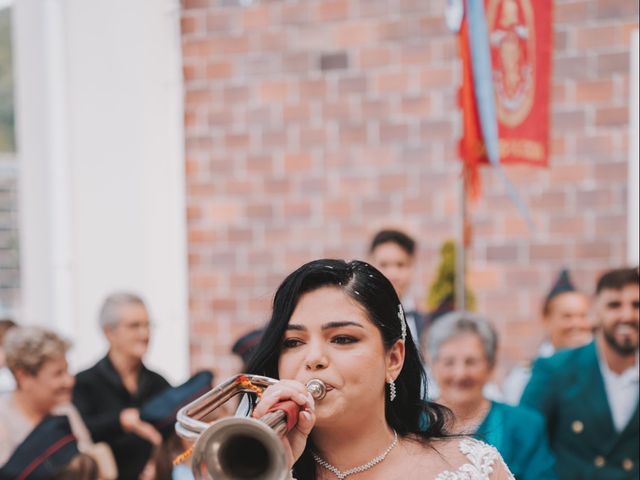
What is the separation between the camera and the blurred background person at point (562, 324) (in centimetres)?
538

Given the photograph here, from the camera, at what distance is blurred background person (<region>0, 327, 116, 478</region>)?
13.7ft

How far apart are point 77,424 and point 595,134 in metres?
3.61

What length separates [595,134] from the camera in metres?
6.06

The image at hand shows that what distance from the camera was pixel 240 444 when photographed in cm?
193

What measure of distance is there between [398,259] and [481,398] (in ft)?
5.32

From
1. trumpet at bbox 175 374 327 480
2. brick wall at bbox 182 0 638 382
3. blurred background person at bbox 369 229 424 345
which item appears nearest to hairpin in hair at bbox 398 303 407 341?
trumpet at bbox 175 374 327 480

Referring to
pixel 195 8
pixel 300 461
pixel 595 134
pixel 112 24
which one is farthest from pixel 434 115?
pixel 300 461

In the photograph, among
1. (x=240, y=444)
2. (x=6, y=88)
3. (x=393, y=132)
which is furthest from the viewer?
(x=6, y=88)

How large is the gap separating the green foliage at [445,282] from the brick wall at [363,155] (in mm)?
601

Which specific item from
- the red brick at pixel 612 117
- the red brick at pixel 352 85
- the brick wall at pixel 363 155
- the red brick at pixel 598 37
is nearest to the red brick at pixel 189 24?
the brick wall at pixel 363 155

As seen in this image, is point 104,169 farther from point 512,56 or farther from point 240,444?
point 240,444

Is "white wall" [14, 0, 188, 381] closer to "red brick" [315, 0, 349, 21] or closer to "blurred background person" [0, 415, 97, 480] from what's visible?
"red brick" [315, 0, 349, 21]

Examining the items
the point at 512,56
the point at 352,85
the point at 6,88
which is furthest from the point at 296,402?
the point at 6,88

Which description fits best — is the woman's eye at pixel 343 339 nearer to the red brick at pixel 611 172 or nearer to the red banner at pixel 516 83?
the red banner at pixel 516 83
